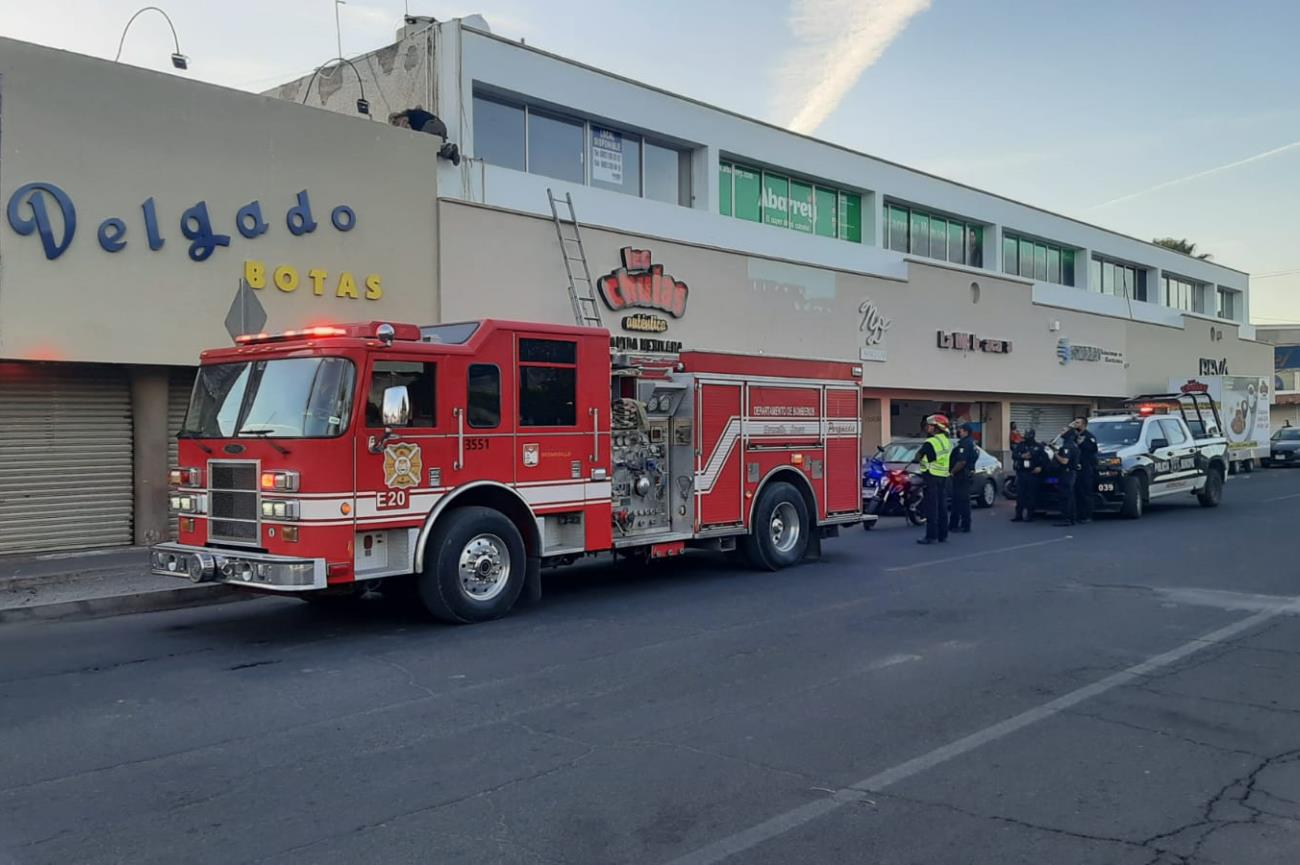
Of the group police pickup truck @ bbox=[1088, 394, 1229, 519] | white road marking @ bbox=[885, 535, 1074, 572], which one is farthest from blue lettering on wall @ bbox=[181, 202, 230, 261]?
police pickup truck @ bbox=[1088, 394, 1229, 519]

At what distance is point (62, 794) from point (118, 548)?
10.1 m

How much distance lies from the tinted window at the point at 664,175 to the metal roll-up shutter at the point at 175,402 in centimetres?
1156

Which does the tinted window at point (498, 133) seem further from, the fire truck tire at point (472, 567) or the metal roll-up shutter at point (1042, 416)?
the metal roll-up shutter at point (1042, 416)

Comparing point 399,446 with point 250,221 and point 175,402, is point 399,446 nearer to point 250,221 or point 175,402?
point 250,221

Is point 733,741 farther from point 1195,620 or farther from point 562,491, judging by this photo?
point 1195,620

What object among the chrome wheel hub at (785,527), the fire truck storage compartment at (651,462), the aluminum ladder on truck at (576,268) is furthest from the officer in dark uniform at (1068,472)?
the fire truck storage compartment at (651,462)

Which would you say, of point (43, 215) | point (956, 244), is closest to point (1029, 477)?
point (43, 215)

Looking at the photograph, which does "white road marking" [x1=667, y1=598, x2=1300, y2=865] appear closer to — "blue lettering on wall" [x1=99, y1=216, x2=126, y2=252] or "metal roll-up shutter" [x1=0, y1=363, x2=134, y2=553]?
"blue lettering on wall" [x1=99, y1=216, x2=126, y2=252]

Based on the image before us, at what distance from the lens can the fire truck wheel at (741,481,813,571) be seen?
12.7m

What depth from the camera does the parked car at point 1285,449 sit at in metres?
39.1

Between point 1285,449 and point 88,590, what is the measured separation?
41.1 meters

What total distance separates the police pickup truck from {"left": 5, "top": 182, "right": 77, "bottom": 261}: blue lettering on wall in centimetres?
1672

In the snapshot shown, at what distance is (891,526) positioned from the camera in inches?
751

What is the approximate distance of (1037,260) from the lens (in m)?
38.1
